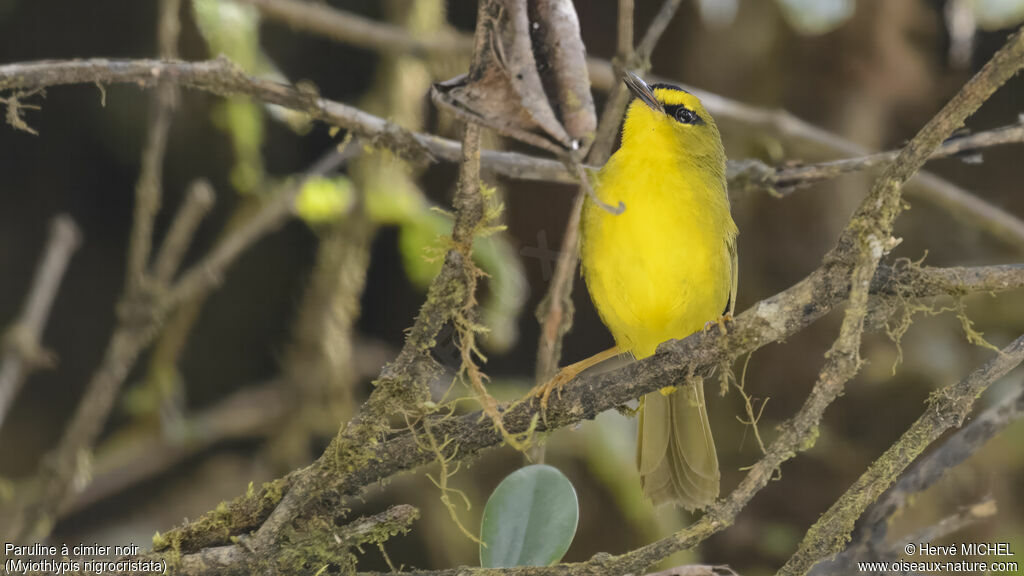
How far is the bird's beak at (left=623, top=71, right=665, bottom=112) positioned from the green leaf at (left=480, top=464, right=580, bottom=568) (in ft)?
3.26

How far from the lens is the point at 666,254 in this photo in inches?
87.2

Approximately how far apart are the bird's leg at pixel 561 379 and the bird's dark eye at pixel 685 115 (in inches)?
24.7

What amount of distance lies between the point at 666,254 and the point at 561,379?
1.32 feet

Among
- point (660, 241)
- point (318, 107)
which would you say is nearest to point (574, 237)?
point (660, 241)

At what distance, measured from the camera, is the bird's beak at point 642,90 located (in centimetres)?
221

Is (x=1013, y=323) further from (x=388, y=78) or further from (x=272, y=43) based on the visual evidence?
(x=272, y=43)

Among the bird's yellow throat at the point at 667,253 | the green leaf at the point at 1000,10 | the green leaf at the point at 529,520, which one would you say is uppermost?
the green leaf at the point at 1000,10

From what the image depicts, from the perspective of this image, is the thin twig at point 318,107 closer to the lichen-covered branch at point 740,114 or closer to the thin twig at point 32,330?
the lichen-covered branch at point 740,114

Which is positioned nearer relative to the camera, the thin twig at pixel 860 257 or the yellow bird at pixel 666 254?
the thin twig at pixel 860 257

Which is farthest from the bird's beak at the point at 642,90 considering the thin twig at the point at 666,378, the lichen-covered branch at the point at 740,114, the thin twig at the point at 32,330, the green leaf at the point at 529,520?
the thin twig at the point at 32,330

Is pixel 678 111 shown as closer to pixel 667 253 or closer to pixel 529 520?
pixel 667 253

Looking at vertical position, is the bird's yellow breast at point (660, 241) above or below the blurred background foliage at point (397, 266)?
below

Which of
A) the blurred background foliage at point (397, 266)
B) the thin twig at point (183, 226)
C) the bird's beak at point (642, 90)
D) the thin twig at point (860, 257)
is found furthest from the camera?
the blurred background foliage at point (397, 266)

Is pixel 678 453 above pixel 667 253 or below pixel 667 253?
below
